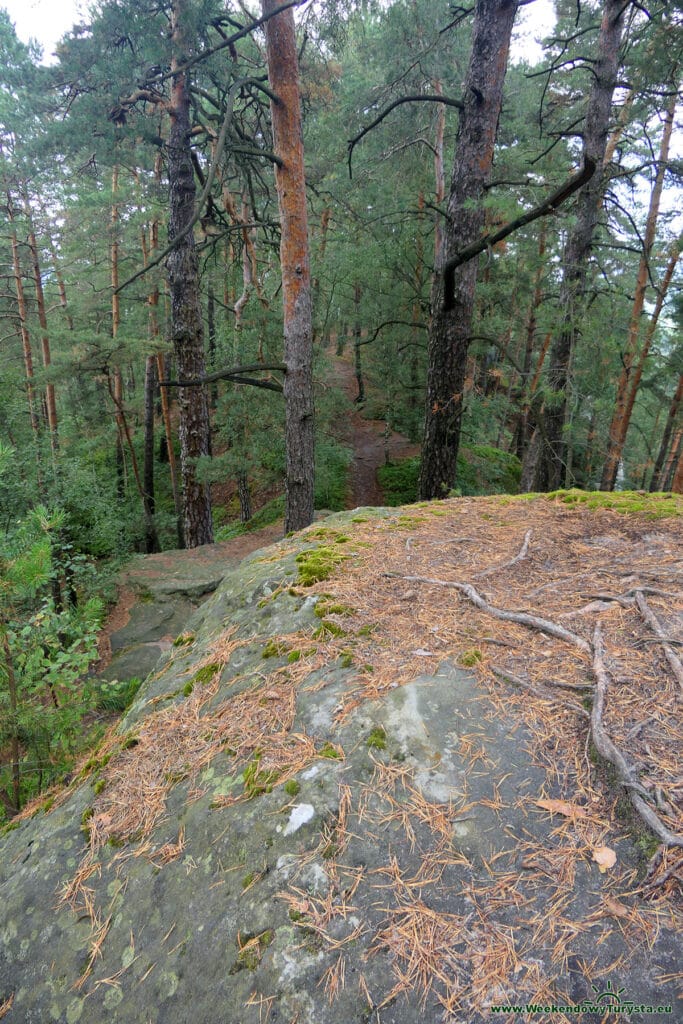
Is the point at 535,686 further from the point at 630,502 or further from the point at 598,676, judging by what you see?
the point at 630,502

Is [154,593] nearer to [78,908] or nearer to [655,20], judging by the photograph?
[78,908]

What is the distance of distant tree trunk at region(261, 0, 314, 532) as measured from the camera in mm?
5367

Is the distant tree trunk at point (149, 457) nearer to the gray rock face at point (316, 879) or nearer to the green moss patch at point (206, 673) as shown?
the green moss patch at point (206, 673)

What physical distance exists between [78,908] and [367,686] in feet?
3.83

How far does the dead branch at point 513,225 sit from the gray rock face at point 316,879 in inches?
136

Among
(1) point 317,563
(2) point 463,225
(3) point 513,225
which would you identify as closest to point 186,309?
(2) point 463,225

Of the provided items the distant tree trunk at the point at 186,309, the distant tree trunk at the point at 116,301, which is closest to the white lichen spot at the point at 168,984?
the distant tree trunk at the point at 186,309

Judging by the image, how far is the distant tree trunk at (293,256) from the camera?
211 inches

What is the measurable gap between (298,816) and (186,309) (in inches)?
333

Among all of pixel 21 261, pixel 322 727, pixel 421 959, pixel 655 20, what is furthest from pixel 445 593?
pixel 21 261

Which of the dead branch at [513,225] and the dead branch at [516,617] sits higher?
the dead branch at [513,225]

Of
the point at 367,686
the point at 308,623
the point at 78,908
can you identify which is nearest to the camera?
the point at 78,908

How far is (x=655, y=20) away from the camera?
541 cm

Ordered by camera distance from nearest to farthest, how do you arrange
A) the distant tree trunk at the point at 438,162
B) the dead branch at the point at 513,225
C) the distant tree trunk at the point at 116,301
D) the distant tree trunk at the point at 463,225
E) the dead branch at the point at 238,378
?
the dead branch at the point at 513,225
the distant tree trunk at the point at 463,225
the dead branch at the point at 238,378
the distant tree trunk at the point at 438,162
the distant tree trunk at the point at 116,301
